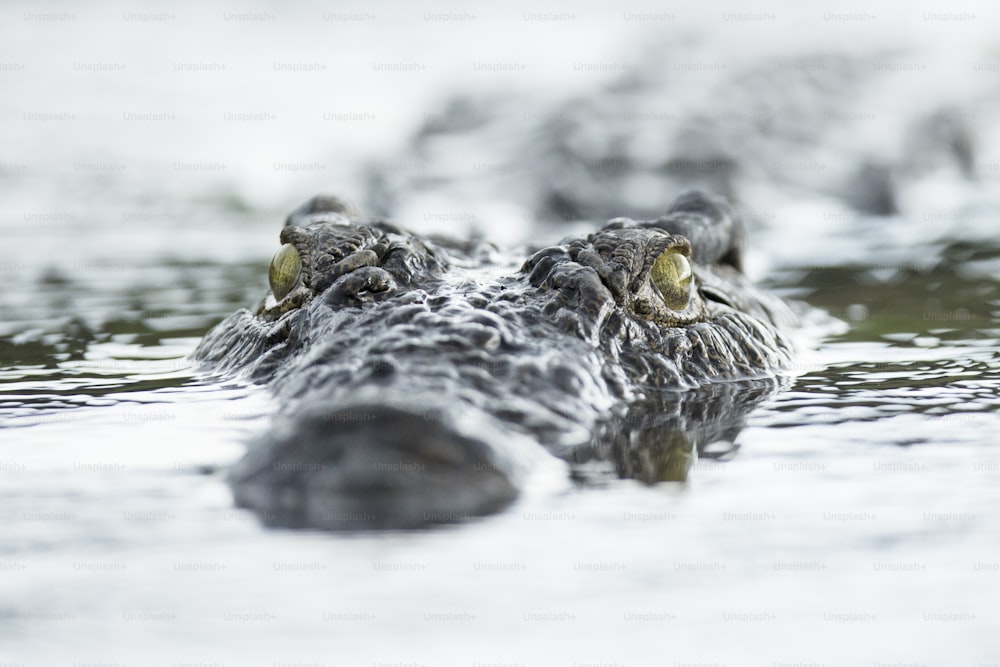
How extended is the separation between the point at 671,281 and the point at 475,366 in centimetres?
132

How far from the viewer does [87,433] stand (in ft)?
12.8

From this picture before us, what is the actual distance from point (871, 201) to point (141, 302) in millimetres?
7335

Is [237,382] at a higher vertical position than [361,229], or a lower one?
lower

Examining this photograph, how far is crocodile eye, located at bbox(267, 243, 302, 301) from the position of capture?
15.5 feet

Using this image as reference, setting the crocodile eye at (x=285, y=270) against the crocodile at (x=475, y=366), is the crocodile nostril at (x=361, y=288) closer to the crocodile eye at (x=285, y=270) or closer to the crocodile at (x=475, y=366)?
the crocodile at (x=475, y=366)

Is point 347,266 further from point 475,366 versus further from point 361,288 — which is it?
point 475,366

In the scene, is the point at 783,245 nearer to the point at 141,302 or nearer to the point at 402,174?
the point at 402,174

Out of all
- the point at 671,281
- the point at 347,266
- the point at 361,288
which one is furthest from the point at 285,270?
the point at 671,281

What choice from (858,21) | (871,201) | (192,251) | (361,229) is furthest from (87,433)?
(858,21)

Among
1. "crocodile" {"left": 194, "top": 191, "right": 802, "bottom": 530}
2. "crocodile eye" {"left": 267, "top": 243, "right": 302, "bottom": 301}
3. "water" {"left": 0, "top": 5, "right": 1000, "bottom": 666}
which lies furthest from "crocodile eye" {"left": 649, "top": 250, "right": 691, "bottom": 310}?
"crocodile eye" {"left": 267, "top": 243, "right": 302, "bottom": 301}

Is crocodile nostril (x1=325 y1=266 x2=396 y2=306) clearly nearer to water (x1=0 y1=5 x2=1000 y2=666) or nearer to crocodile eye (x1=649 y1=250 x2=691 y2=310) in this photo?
water (x1=0 y1=5 x2=1000 y2=666)

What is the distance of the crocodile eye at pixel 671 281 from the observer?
462 cm

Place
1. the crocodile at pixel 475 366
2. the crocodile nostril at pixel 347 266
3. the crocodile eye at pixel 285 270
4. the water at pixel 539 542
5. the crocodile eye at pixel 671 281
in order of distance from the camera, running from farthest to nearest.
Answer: the crocodile eye at pixel 285 270 → the crocodile eye at pixel 671 281 → the crocodile nostril at pixel 347 266 → the crocodile at pixel 475 366 → the water at pixel 539 542

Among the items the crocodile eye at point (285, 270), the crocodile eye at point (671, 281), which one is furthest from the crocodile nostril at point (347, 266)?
the crocodile eye at point (671, 281)
